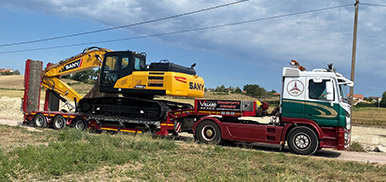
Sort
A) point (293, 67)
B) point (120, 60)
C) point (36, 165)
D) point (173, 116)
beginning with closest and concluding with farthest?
point (36, 165), point (293, 67), point (173, 116), point (120, 60)

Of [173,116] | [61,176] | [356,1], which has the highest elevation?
[356,1]

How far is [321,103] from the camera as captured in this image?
A: 1191cm

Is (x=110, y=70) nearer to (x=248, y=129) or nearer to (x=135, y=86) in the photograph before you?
(x=135, y=86)

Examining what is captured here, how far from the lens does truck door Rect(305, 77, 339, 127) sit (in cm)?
1171

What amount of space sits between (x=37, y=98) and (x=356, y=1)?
18.2m

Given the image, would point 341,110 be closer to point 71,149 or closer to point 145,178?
point 145,178

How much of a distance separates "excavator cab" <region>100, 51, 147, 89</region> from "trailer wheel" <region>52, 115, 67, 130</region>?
3.39 meters

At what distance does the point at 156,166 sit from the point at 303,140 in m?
6.11

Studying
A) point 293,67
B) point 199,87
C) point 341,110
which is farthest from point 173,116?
point 341,110

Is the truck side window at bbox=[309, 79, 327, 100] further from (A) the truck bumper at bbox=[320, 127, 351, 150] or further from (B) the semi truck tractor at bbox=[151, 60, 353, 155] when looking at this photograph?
(A) the truck bumper at bbox=[320, 127, 351, 150]

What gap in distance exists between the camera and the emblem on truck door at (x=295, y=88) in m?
12.3

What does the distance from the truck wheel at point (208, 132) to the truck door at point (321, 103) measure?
3.54 meters

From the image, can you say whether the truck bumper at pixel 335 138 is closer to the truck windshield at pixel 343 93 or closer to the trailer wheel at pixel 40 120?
the truck windshield at pixel 343 93

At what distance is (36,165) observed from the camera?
7.95m
